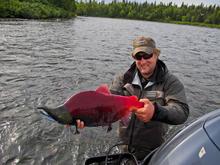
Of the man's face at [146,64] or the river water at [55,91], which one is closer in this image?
the man's face at [146,64]

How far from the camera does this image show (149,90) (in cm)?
288

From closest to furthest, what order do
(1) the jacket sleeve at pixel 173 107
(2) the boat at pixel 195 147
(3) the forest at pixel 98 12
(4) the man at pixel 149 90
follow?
(2) the boat at pixel 195 147, (1) the jacket sleeve at pixel 173 107, (4) the man at pixel 149 90, (3) the forest at pixel 98 12

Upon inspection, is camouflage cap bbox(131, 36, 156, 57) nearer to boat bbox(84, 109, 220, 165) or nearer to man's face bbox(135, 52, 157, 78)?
man's face bbox(135, 52, 157, 78)

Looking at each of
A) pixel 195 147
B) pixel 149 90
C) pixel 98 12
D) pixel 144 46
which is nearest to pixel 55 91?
pixel 149 90

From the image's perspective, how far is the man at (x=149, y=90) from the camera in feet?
8.64

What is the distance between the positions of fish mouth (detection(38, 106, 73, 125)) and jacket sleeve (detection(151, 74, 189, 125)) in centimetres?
110

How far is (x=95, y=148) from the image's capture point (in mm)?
4426

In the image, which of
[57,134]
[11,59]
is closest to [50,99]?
[57,134]

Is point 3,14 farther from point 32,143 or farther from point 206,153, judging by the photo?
point 206,153

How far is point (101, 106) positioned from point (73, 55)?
35.9 ft

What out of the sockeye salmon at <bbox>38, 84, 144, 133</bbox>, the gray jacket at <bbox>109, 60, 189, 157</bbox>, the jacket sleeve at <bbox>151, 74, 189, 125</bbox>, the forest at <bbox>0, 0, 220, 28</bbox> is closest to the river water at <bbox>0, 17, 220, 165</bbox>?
the gray jacket at <bbox>109, 60, 189, 157</bbox>

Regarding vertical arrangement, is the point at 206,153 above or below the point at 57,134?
A: above

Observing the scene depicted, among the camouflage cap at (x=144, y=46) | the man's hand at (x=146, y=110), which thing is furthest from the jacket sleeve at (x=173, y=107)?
the camouflage cap at (x=144, y=46)

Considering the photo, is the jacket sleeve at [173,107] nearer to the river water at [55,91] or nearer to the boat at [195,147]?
the boat at [195,147]
